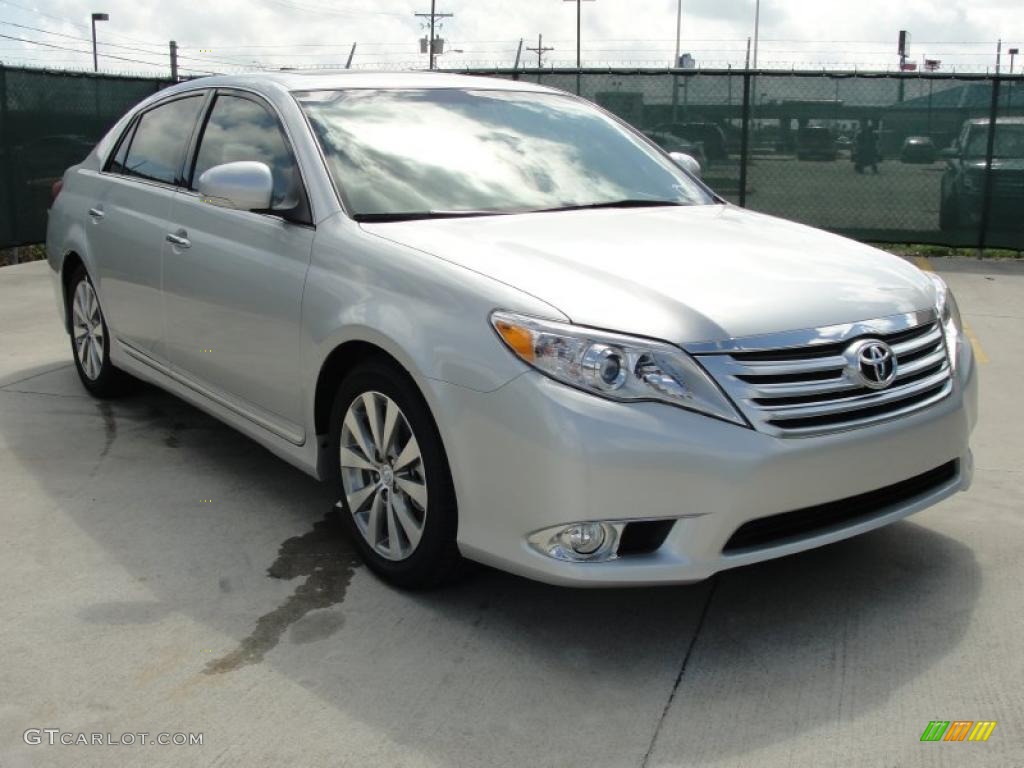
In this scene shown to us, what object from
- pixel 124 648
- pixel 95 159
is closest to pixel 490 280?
pixel 124 648

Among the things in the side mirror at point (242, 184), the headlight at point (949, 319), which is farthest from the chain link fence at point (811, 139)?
the headlight at point (949, 319)

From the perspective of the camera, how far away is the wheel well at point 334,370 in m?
3.85

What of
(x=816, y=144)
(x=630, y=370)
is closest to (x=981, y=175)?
(x=816, y=144)

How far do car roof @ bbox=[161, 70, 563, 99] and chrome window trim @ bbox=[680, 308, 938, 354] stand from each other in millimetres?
2135

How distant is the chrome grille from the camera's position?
321 centimetres

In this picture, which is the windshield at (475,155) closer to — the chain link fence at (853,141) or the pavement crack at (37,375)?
the pavement crack at (37,375)

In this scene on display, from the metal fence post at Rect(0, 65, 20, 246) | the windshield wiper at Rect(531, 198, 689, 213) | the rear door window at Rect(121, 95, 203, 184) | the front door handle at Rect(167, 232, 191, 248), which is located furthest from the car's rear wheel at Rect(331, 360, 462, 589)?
the metal fence post at Rect(0, 65, 20, 246)

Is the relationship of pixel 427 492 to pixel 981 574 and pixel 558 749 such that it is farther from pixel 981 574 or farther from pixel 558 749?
pixel 981 574

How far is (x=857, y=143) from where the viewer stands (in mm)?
12867

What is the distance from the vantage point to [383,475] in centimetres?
381

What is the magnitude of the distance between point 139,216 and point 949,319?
351cm

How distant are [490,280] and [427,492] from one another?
25.9 inches

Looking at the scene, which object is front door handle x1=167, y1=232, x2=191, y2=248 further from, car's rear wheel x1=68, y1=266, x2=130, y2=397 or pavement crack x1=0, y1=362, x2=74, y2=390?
pavement crack x1=0, y1=362, x2=74, y2=390

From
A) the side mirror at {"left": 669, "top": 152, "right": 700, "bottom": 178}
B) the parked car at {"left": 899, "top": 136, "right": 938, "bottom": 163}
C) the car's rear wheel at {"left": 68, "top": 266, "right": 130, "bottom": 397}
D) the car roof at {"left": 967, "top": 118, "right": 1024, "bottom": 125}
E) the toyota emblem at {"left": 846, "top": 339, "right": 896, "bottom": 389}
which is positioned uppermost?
the car roof at {"left": 967, "top": 118, "right": 1024, "bottom": 125}
